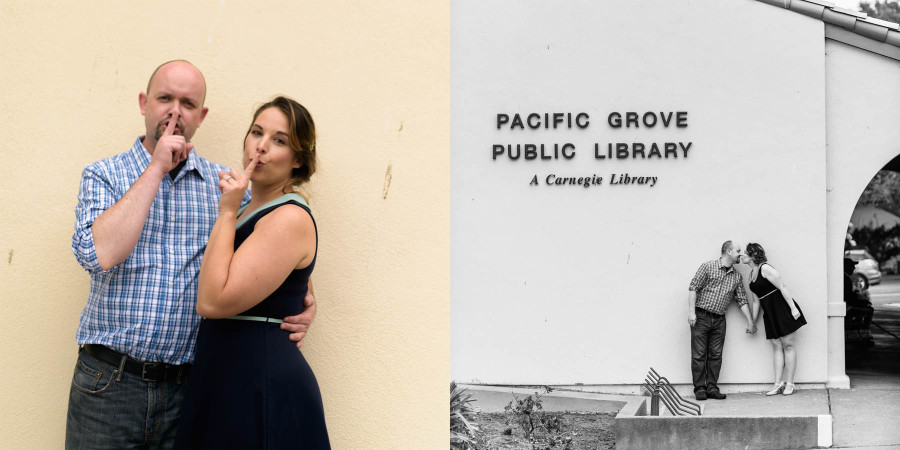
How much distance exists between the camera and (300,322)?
7.19 feet

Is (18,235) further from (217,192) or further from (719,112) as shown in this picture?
(719,112)

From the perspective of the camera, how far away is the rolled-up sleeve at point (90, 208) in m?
2.06

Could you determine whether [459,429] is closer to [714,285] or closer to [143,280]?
[714,285]

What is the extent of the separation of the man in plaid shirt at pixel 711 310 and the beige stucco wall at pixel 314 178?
8175mm

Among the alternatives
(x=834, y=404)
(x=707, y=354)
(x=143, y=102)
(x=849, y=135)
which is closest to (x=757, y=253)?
(x=707, y=354)

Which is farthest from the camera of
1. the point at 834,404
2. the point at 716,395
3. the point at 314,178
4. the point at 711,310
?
the point at 716,395

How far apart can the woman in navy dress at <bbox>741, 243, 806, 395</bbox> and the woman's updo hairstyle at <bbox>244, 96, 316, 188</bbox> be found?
29.4 feet

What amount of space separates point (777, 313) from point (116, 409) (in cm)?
952

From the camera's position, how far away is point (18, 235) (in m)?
2.56

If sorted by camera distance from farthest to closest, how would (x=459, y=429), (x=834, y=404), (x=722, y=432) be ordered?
(x=834, y=404) < (x=722, y=432) < (x=459, y=429)

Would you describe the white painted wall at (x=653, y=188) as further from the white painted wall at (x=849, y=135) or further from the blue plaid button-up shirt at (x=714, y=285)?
the blue plaid button-up shirt at (x=714, y=285)

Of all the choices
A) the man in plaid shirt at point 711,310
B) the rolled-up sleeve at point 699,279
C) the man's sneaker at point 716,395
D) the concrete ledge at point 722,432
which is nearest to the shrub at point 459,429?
the concrete ledge at point 722,432

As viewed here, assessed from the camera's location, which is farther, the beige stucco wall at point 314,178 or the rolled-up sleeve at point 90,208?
the beige stucco wall at point 314,178

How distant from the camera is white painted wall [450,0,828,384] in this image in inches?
433
